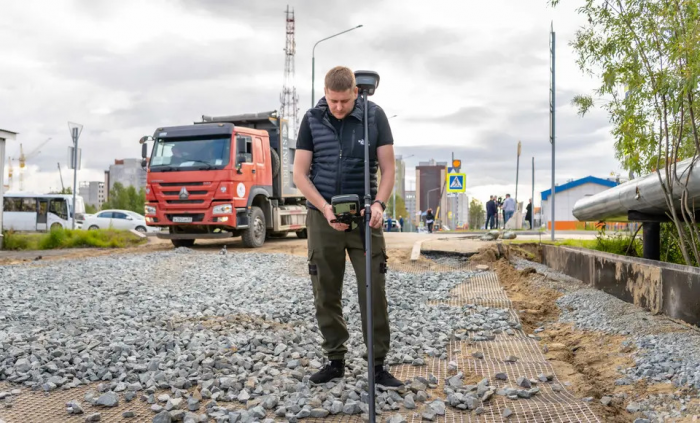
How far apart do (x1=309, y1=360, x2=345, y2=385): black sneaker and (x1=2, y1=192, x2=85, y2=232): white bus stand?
30487mm

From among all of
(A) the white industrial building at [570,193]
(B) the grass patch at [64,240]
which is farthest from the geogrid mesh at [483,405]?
(A) the white industrial building at [570,193]

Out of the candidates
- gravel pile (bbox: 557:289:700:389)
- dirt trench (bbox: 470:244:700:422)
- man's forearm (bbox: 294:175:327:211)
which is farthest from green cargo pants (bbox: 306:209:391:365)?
gravel pile (bbox: 557:289:700:389)

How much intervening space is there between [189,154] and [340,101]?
1143 cm

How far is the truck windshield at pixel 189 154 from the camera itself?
14266 millimetres

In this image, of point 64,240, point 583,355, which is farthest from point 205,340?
point 64,240

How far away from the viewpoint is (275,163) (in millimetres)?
16453

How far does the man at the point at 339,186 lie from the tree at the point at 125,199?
87.4 meters

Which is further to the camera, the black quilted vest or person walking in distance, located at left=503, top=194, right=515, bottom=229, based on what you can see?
person walking in distance, located at left=503, top=194, right=515, bottom=229

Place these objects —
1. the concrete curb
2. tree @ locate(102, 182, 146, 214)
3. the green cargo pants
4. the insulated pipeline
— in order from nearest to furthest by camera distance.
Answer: the green cargo pants
the concrete curb
the insulated pipeline
tree @ locate(102, 182, 146, 214)

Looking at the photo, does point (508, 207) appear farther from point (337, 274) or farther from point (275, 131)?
point (337, 274)

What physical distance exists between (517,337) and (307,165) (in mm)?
2966

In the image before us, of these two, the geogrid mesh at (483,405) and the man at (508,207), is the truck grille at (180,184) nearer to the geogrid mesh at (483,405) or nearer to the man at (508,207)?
the geogrid mesh at (483,405)

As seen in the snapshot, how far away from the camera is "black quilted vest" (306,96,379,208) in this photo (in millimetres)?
3904

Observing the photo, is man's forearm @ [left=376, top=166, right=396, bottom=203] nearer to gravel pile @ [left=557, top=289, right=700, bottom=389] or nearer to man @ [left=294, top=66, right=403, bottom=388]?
man @ [left=294, top=66, right=403, bottom=388]
